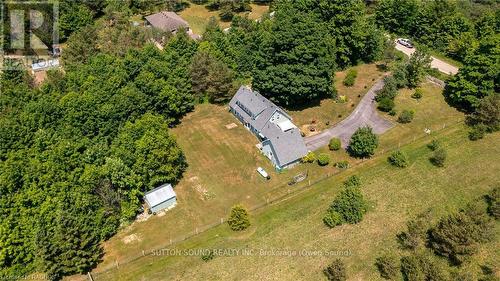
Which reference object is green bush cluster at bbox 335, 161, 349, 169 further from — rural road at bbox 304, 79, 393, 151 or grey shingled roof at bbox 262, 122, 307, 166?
grey shingled roof at bbox 262, 122, 307, 166

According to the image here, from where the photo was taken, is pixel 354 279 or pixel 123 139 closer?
pixel 354 279

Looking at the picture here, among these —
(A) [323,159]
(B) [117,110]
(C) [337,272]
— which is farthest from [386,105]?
(B) [117,110]

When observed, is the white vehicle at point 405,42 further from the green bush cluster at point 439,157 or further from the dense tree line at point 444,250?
the dense tree line at point 444,250

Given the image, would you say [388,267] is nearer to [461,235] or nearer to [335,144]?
[461,235]

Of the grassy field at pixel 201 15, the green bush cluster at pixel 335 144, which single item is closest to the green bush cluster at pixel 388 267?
the green bush cluster at pixel 335 144

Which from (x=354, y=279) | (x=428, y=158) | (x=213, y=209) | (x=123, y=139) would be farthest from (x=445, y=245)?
(x=123, y=139)

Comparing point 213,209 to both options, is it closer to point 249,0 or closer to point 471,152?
point 471,152
